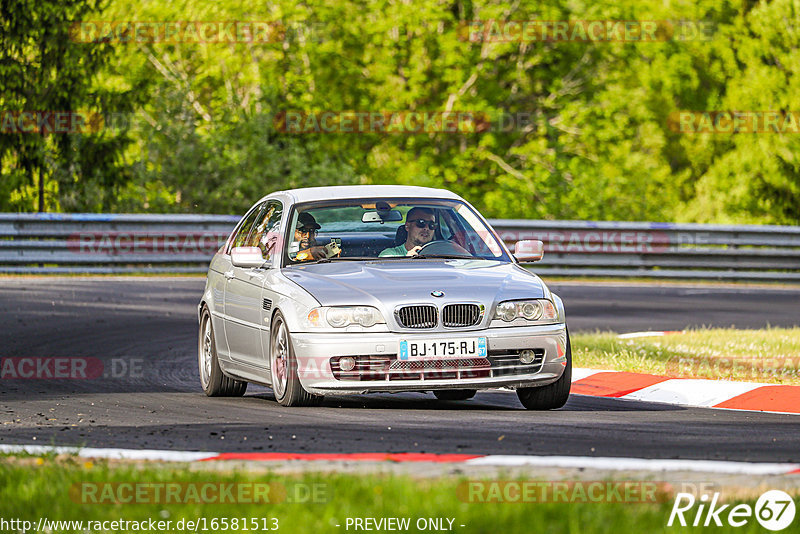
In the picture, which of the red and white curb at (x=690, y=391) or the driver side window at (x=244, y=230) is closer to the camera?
the red and white curb at (x=690, y=391)

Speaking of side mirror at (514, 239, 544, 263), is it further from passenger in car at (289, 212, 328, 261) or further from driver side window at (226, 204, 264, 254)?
driver side window at (226, 204, 264, 254)

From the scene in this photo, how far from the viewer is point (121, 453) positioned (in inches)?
293

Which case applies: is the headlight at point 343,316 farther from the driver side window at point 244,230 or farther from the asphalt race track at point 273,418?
the driver side window at point 244,230

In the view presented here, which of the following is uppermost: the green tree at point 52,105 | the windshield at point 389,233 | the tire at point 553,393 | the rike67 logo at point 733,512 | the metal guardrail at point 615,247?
the rike67 logo at point 733,512

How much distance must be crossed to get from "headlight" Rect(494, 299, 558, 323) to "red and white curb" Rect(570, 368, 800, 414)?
4.93 ft

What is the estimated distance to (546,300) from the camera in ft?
32.4

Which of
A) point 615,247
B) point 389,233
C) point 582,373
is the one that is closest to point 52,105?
point 615,247

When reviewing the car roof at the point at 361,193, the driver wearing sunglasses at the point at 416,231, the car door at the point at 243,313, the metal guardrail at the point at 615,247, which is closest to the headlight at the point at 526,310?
the driver wearing sunglasses at the point at 416,231

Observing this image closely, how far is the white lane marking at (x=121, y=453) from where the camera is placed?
7.30 meters

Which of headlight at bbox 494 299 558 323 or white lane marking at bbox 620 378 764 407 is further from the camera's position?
white lane marking at bbox 620 378 764 407

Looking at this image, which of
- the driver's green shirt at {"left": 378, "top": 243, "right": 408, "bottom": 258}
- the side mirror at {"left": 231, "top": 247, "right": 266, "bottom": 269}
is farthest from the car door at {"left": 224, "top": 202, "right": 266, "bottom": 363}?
the driver's green shirt at {"left": 378, "top": 243, "right": 408, "bottom": 258}

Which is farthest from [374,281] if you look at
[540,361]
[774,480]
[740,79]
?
[740,79]

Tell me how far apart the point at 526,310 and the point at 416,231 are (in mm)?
1496

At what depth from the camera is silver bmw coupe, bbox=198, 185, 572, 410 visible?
9500 millimetres
